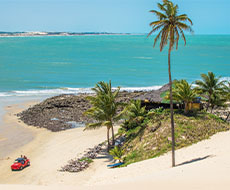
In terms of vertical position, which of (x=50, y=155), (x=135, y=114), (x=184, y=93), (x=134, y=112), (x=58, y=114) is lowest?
(x=50, y=155)

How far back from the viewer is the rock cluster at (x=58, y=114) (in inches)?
1447

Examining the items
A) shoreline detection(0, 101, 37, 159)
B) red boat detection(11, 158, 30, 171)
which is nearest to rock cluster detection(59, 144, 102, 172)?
red boat detection(11, 158, 30, 171)

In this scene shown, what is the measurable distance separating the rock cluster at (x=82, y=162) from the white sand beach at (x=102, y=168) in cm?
56

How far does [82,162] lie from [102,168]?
221cm

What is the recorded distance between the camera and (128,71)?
88750 millimetres

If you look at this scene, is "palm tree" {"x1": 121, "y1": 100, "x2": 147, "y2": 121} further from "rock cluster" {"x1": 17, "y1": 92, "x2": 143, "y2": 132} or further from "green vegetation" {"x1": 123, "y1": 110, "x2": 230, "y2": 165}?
"rock cluster" {"x1": 17, "y1": 92, "x2": 143, "y2": 132}

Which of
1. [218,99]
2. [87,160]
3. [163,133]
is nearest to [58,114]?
[87,160]

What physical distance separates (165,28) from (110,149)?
41.8 feet

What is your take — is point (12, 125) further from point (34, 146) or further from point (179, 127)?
point (179, 127)

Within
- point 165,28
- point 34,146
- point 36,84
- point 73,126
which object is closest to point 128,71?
point 36,84

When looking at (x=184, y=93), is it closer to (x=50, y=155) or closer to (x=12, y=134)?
(x=50, y=155)

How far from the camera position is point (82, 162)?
2223cm

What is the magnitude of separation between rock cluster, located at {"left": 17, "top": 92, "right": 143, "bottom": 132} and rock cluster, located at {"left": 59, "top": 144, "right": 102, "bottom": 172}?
36.0 ft

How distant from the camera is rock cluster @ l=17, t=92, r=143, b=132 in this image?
121ft
